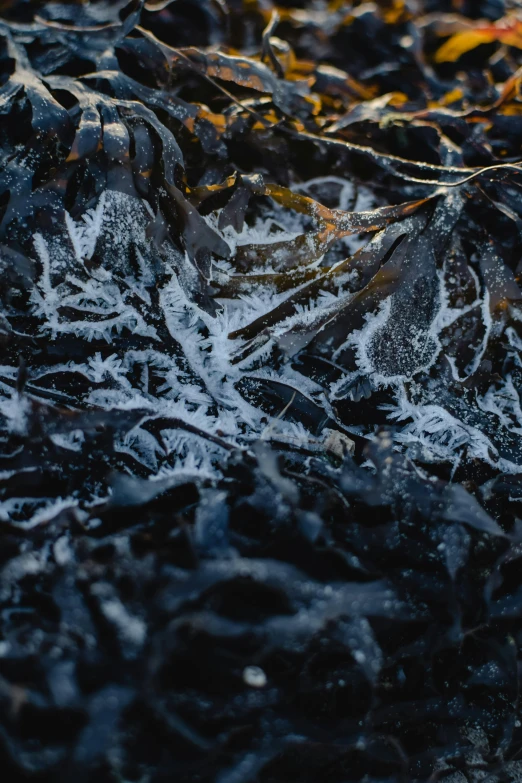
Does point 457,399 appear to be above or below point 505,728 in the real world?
above

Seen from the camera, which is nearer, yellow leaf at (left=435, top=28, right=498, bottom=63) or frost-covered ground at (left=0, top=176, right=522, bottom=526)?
frost-covered ground at (left=0, top=176, right=522, bottom=526)

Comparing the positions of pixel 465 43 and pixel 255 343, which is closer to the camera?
pixel 255 343

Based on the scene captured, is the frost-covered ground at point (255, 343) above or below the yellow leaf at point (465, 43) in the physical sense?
below

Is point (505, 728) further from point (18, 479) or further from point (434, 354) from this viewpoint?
point (18, 479)

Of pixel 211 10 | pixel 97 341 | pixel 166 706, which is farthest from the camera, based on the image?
pixel 211 10

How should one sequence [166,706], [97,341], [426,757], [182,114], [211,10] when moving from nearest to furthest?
[166,706], [426,757], [97,341], [182,114], [211,10]

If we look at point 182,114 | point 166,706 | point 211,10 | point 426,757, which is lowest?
point 426,757

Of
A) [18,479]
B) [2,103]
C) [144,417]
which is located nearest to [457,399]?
[144,417]

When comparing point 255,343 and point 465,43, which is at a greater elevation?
point 465,43

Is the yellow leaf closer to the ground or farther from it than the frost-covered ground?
farther from it

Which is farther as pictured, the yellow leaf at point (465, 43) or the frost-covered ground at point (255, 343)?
the yellow leaf at point (465, 43)

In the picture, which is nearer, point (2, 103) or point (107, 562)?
point (107, 562)
